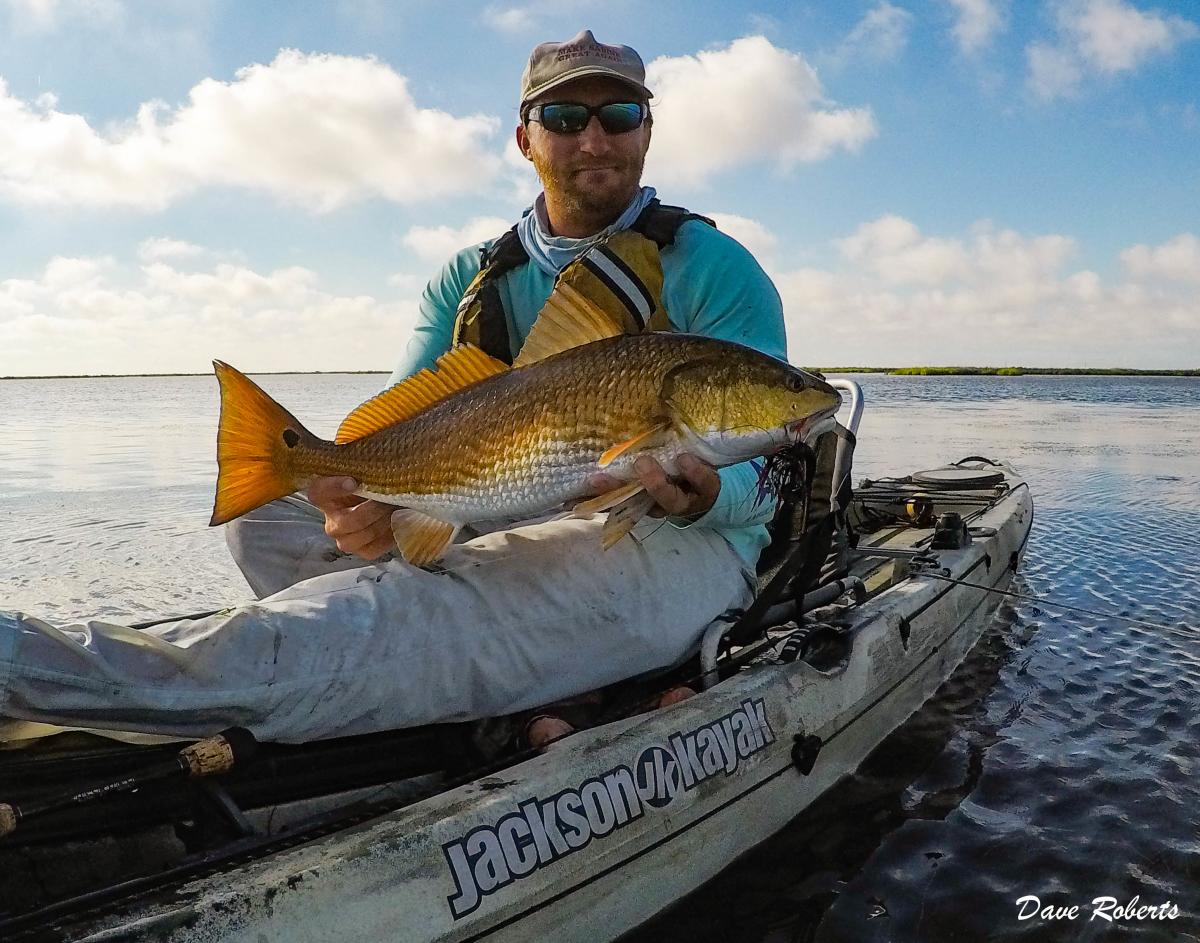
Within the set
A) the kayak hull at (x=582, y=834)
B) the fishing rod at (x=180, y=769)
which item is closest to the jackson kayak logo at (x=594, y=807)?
the kayak hull at (x=582, y=834)

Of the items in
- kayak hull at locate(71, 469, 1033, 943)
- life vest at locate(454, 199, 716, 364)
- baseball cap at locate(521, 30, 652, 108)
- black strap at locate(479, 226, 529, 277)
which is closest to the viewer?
kayak hull at locate(71, 469, 1033, 943)

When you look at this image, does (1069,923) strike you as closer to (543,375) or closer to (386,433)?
(543,375)

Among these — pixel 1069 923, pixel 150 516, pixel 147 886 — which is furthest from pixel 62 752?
pixel 150 516

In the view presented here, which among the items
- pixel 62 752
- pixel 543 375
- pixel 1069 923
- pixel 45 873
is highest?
pixel 543 375

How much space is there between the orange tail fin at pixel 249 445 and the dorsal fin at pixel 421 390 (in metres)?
0.18

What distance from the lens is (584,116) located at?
373 cm

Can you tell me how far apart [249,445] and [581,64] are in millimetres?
1984

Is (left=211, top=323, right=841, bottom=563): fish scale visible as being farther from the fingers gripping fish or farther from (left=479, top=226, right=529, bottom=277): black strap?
(left=479, top=226, right=529, bottom=277): black strap

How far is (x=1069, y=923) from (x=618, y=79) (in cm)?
363

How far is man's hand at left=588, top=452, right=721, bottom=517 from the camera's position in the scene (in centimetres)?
260

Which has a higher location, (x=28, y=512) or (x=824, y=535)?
(x=824, y=535)

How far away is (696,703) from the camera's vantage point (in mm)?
3197

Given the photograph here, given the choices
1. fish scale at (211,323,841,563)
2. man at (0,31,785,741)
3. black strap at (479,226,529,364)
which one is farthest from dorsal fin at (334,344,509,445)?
black strap at (479,226,529,364)
